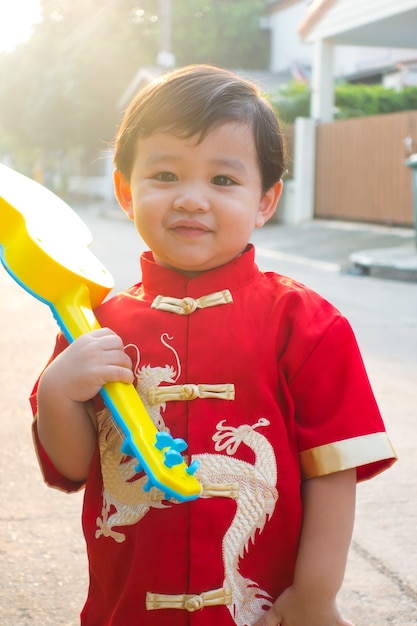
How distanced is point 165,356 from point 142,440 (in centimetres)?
23

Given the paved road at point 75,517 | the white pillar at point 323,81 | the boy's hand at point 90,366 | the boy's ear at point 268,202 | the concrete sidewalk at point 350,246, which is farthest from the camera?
the white pillar at point 323,81

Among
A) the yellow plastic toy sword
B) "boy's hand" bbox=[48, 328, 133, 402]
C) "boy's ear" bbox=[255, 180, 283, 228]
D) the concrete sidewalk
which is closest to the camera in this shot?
the yellow plastic toy sword

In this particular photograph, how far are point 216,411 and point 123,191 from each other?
0.51 meters

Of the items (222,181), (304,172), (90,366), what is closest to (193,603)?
(90,366)

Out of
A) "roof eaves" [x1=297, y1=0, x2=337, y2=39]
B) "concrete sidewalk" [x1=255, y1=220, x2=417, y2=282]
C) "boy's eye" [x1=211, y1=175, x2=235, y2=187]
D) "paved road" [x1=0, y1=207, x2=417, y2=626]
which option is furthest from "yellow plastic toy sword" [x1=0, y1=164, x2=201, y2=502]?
"roof eaves" [x1=297, y1=0, x2=337, y2=39]

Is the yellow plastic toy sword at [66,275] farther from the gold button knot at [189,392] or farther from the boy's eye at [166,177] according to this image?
the boy's eye at [166,177]

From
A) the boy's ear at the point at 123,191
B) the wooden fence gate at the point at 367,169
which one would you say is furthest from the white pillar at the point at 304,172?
the boy's ear at the point at 123,191

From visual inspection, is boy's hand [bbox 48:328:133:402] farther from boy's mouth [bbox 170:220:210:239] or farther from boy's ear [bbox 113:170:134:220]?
boy's ear [bbox 113:170:134:220]

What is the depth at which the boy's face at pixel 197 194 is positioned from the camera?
158 cm

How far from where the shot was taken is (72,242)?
5.65 ft

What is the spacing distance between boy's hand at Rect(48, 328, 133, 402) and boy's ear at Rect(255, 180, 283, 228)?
0.40 m

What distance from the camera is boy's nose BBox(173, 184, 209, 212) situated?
1553mm

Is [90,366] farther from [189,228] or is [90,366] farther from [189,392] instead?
[189,228]

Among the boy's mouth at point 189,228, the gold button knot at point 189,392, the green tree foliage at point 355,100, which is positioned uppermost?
the green tree foliage at point 355,100
